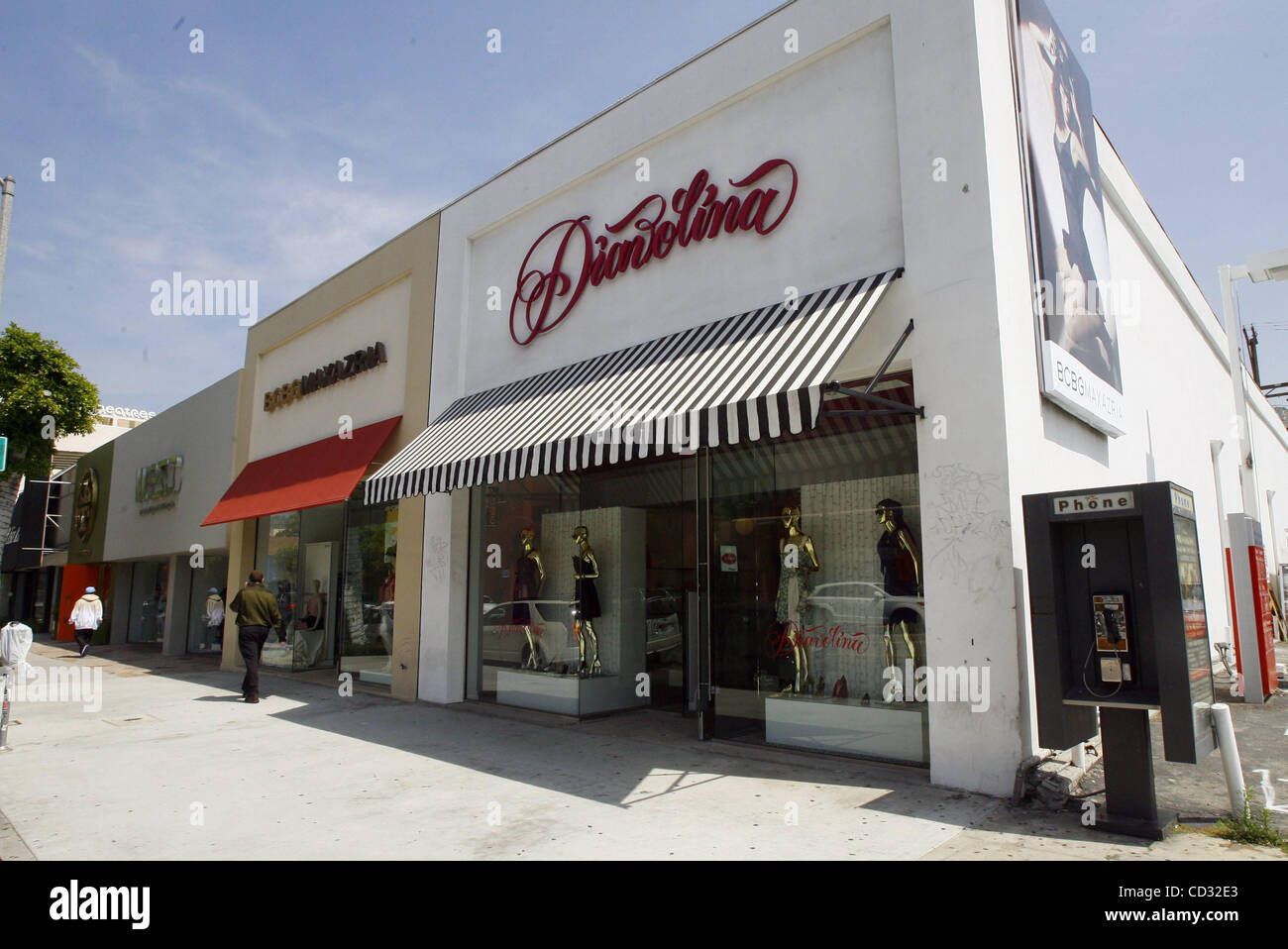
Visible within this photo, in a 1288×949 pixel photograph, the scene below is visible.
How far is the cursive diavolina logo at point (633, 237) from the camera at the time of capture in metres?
8.38

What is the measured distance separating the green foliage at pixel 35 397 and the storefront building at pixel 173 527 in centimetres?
175

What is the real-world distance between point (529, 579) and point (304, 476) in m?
5.70

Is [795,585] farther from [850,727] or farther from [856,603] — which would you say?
[850,727]

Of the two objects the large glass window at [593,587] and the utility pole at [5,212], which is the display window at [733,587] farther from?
the utility pole at [5,212]

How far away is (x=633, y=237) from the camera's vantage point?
9.78m

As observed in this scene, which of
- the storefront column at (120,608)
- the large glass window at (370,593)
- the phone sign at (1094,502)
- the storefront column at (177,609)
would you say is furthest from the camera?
the storefront column at (120,608)

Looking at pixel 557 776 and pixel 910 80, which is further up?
pixel 910 80

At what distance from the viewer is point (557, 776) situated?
7.21 meters

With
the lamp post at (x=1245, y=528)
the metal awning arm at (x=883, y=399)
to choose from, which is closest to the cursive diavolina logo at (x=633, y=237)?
the metal awning arm at (x=883, y=399)

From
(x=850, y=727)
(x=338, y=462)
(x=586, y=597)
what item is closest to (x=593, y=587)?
(x=586, y=597)

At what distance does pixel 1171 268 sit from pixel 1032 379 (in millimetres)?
10061
